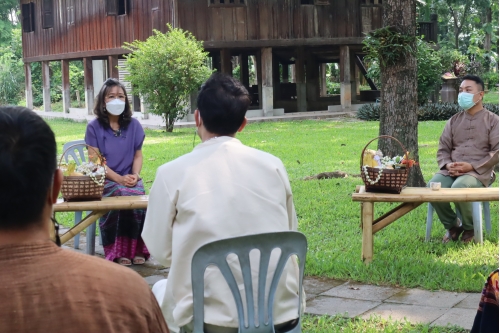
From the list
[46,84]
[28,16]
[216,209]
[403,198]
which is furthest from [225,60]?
[216,209]

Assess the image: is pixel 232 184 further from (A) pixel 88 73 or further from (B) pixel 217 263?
(A) pixel 88 73

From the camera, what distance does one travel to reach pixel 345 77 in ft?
82.2

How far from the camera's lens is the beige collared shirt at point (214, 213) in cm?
312

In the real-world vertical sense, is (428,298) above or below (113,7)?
below

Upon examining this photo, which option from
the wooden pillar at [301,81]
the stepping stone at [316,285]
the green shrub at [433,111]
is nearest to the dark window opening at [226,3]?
the wooden pillar at [301,81]

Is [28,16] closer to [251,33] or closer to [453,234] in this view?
[251,33]

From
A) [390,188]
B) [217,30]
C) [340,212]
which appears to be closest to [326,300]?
[390,188]

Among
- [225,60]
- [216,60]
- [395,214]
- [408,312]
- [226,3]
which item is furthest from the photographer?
[216,60]

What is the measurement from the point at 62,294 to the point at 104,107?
484 centimetres

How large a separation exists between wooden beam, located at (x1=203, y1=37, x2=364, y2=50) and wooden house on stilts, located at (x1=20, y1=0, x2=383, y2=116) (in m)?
0.03

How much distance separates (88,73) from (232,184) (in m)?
25.3

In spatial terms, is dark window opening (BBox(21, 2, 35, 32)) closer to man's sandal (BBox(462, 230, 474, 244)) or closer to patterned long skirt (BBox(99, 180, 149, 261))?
patterned long skirt (BBox(99, 180, 149, 261))

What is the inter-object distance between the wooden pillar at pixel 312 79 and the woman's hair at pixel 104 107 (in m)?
20.4

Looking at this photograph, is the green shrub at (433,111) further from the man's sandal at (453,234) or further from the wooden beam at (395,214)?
the wooden beam at (395,214)
